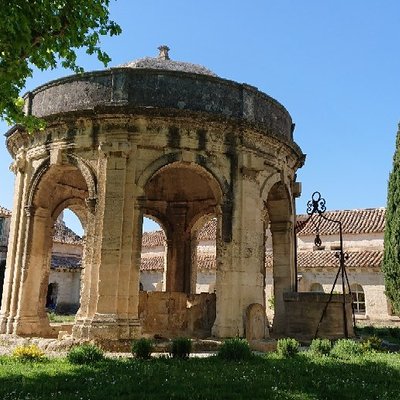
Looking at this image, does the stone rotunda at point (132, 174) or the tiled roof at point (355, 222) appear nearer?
the stone rotunda at point (132, 174)

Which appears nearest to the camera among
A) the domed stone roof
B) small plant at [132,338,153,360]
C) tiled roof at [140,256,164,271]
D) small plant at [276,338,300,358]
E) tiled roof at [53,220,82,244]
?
small plant at [132,338,153,360]

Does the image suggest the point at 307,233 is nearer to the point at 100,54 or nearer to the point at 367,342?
the point at 367,342

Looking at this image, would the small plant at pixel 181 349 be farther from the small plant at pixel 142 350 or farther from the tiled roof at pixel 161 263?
the tiled roof at pixel 161 263

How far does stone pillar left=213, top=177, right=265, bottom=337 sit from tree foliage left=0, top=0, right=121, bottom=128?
17.4 feet

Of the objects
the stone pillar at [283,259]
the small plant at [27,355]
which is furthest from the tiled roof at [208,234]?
the small plant at [27,355]

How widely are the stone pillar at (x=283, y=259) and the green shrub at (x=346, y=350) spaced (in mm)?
3743

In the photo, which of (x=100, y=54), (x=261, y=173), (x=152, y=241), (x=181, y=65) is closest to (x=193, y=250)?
Result: (x=261, y=173)

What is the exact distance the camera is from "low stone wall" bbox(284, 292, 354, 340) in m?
12.7

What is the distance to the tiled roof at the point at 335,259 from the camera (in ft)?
83.5

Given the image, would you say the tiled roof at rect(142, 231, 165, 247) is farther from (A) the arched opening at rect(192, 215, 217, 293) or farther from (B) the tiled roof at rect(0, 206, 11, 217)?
(B) the tiled roof at rect(0, 206, 11, 217)

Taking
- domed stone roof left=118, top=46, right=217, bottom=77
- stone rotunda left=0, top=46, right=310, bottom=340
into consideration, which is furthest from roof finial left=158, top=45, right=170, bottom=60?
stone rotunda left=0, top=46, right=310, bottom=340

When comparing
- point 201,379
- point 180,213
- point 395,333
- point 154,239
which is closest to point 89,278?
point 201,379

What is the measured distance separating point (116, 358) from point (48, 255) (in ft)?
17.3

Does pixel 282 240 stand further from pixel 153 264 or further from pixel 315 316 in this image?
pixel 153 264
